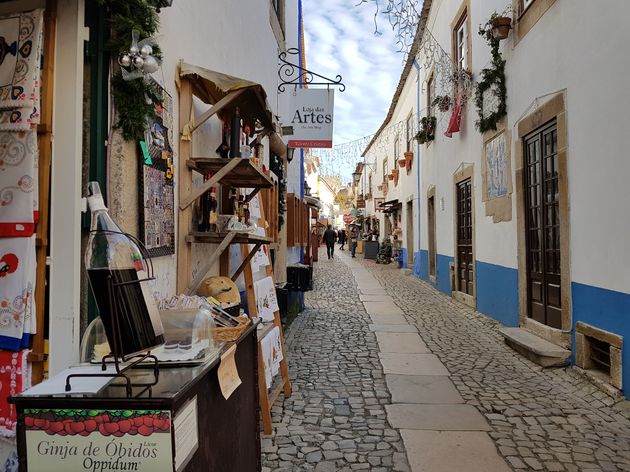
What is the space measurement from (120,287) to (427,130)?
1129 centimetres

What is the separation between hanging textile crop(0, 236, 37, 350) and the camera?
2178mm

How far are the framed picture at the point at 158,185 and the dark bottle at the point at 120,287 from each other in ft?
3.60

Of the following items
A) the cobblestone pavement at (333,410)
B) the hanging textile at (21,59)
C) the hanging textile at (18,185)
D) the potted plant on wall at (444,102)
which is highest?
the potted plant on wall at (444,102)

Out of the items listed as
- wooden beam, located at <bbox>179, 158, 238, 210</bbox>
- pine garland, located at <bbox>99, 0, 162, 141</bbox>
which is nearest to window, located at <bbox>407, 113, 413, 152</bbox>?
wooden beam, located at <bbox>179, 158, 238, 210</bbox>

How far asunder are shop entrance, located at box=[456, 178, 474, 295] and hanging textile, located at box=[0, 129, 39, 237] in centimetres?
779

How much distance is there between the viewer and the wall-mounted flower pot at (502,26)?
6445 millimetres

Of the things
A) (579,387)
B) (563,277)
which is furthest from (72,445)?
(563,277)

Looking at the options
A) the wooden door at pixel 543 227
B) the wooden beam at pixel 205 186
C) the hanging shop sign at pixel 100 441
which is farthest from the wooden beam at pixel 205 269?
the wooden door at pixel 543 227

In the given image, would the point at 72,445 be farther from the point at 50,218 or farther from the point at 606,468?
the point at 606,468

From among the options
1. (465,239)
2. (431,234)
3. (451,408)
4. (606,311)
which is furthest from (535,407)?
(431,234)

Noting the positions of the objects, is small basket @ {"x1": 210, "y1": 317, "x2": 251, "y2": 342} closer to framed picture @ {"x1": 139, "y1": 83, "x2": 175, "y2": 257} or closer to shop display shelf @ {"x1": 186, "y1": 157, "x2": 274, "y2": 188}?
framed picture @ {"x1": 139, "y1": 83, "x2": 175, "y2": 257}

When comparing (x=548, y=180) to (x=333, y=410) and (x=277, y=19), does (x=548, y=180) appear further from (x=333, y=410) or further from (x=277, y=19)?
(x=277, y=19)

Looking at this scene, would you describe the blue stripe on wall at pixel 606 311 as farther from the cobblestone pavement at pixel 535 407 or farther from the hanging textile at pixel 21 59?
the hanging textile at pixel 21 59

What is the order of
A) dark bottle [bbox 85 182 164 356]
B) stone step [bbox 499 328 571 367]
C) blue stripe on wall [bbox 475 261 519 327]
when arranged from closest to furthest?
dark bottle [bbox 85 182 164 356]
stone step [bbox 499 328 571 367]
blue stripe on wall [bbox 475 261 519 327]
